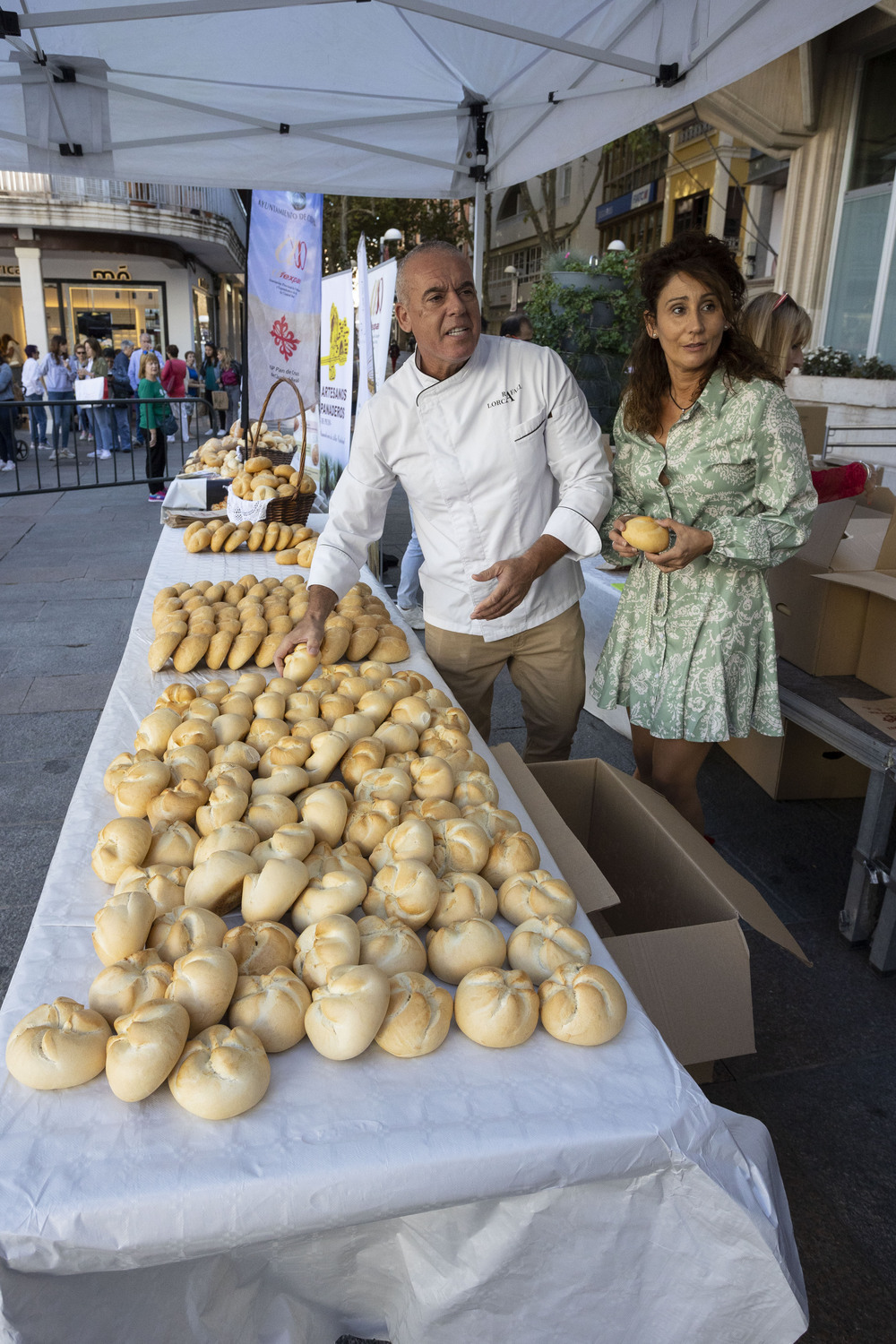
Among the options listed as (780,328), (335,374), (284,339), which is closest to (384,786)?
(780,328)

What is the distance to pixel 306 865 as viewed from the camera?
4.38 ft

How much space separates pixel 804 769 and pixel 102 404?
10.9m

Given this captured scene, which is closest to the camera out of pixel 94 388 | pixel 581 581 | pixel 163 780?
pixel 163 780

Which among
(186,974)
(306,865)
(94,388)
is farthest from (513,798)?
(94,388)

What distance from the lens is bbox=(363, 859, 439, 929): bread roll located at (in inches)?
49.8

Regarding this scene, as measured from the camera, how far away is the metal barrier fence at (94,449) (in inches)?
452

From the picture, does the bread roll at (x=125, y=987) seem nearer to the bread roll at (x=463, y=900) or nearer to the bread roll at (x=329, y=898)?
the bread roll at (x=329, y=898)

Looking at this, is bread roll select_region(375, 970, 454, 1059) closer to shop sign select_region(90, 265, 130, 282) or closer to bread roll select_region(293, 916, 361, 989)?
bread roll select_region(293, 916, 361, 989)

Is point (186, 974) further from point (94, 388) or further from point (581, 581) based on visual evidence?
point (94, 388)

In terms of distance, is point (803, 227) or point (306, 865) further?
point (803, 227)

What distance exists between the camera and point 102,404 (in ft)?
38.1

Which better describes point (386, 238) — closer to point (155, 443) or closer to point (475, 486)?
point (155, 443)

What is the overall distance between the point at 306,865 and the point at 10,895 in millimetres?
2011

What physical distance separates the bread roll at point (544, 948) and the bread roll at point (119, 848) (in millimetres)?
606
